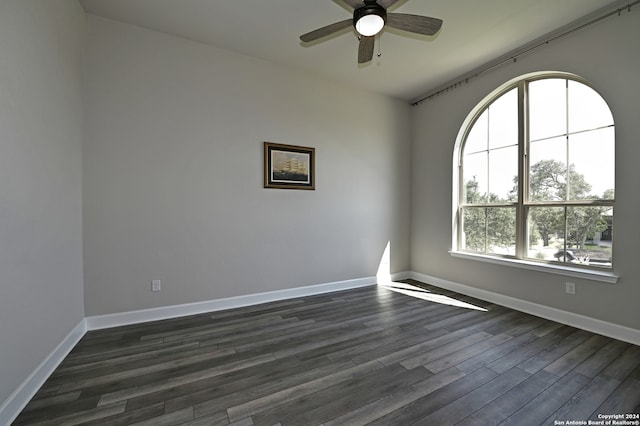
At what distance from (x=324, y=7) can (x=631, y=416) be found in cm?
362

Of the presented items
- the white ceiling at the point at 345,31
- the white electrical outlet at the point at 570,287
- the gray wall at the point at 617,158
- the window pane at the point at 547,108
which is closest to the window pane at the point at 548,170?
the window pane at the point at 547,108

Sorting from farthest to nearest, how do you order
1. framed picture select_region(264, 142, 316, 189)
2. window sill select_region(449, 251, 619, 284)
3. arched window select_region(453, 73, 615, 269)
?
1. framed picture select_region(264, 142, 316, 189)
2. arched window select_region(453, 73, 615, 269)
3. window sill select_region(449, 251, 619, 284)

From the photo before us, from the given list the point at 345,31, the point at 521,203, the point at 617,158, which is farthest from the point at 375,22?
the point at 521,203

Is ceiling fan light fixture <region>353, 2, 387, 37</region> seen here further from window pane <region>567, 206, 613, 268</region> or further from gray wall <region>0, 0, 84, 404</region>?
window pane <region>567, 206, 613, 268</region>

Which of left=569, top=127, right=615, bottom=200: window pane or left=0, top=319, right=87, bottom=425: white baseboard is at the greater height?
left=569, top=127, right=615, bottom=200: window pane

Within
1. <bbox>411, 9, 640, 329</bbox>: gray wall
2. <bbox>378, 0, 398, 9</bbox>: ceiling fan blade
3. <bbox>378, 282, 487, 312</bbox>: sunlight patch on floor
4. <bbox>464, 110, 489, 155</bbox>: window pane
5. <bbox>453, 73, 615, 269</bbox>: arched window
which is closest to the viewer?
<bbox>378, 0, 398, 9</bbox>: ceiling fan blade

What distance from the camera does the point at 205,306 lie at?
306 centimetres

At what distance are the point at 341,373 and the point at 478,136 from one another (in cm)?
357

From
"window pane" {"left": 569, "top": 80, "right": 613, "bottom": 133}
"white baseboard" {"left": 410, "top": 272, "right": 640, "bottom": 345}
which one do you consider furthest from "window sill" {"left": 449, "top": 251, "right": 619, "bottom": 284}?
"window pane" {"left": 569, "top": 80, "right": 613, "bottom": 133}

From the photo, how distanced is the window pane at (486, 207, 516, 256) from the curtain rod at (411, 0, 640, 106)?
71.1 inches

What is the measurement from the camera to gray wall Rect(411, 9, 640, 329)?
236 cm

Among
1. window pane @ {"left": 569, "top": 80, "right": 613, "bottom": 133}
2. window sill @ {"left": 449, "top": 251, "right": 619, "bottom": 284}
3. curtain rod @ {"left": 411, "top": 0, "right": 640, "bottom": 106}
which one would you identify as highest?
curtain rod @ {"left": 411, "top": 0, "right": 640, "bottom": 106}

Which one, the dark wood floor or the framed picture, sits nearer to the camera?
the dark wood floor

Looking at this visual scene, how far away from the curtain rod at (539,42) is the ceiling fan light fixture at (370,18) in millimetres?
2139
